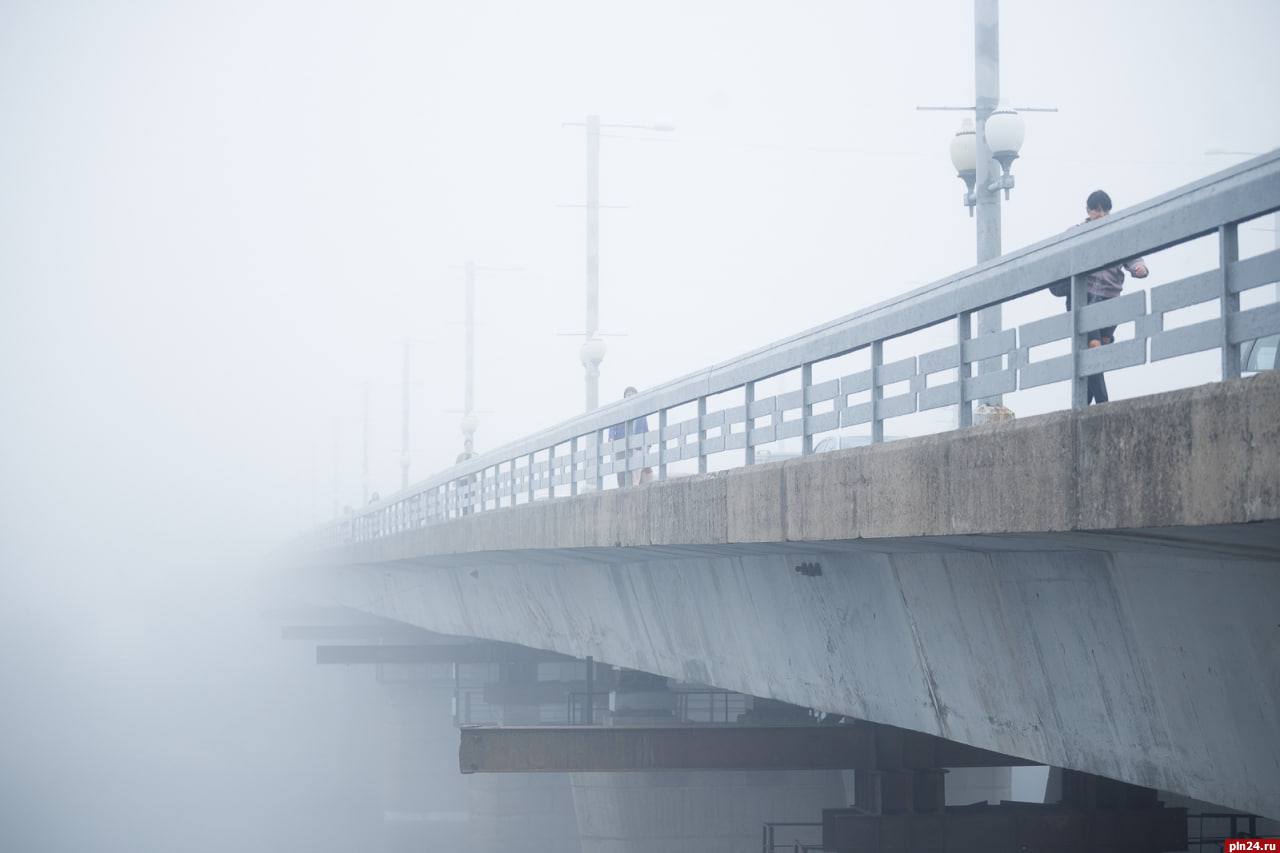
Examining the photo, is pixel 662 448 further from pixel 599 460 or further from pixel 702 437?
pixel 599 460

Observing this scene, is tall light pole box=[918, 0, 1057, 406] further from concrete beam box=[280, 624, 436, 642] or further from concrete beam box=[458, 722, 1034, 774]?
concrete beam box=[280, 624, 436, 642]

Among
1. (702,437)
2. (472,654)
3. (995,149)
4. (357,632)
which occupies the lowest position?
(357,632)

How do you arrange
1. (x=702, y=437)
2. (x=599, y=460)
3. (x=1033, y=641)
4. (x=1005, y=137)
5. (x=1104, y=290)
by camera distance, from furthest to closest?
(x=599, y=460) → (x=1005, y=137) → (x=702, y=437) → (x=1104, y=290) → (x=1033, y=641)

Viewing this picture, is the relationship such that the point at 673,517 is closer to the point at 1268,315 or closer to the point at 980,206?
the point at 980,206

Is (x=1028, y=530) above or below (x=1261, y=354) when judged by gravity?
below

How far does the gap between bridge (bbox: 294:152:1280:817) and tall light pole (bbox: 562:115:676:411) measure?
1373cm

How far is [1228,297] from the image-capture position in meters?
6.31

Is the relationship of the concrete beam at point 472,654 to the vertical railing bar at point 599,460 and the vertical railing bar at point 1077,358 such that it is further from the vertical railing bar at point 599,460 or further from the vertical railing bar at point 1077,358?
the vertical railing bar at point 1077,358

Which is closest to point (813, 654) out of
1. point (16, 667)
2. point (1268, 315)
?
point (1268, 315)

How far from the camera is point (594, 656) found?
19016 millimetres

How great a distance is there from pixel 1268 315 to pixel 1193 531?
84cm

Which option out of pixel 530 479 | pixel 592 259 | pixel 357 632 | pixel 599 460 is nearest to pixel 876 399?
pixel 599 460

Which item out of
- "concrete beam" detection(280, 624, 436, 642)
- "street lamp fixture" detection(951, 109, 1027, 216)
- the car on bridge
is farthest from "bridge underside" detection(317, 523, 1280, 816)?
"concrete beam" detection(280, 624, 436, 642)

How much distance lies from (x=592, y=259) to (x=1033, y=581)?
884 inches
